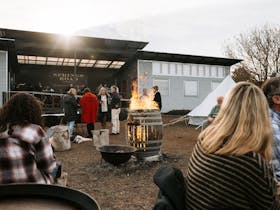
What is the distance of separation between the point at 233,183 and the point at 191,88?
22.2 meters

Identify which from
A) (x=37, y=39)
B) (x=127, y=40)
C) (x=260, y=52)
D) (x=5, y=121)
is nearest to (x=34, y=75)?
(x=37, y=39)

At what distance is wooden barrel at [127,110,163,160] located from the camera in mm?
6715

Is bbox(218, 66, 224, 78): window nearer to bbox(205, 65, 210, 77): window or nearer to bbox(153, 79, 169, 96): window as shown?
bbox(205, 65, 210, 77): window

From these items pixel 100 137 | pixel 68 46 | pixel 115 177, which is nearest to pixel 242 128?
pixel 115 177

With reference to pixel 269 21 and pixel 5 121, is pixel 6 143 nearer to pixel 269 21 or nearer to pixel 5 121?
pixel 5 121

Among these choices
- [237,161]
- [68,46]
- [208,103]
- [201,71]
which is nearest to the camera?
[237,161]

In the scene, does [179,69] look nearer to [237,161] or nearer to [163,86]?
[163,86]

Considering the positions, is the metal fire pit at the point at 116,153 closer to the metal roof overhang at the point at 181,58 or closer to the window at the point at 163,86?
the metal roof overhang at the point at 181,58

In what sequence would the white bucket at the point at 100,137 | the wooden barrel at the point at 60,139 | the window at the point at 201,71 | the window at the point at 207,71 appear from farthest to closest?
1. the window at the point at 207,71
2. the window at the point at 201,71
3. the white bucket at the point at 100,137
4. the wooden barrel at the point at 60,139

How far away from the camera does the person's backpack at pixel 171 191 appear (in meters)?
1.85

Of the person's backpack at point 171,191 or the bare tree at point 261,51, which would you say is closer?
the person's backpack at point 171,191

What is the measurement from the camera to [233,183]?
175cm

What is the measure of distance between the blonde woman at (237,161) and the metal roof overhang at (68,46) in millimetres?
18314

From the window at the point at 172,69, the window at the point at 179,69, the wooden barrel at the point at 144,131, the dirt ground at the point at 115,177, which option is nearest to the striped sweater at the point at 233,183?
the dirt ground at the point at 115,177
